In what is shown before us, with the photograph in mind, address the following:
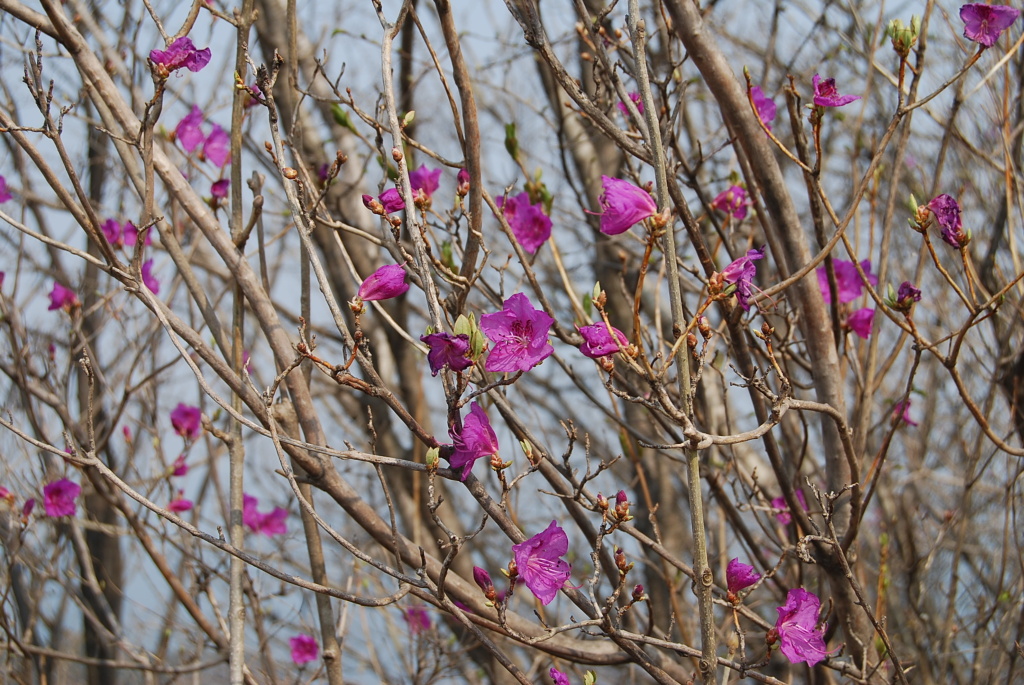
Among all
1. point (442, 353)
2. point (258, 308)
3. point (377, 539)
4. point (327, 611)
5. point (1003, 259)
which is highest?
point (1003, 259)

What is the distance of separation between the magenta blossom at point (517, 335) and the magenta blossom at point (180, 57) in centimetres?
83

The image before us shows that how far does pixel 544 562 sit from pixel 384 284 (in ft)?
1.87

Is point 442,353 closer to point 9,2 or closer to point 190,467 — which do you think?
point 9,2

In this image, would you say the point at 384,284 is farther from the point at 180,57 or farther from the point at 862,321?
the point at 862,321

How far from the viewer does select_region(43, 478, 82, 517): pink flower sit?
2732 mm

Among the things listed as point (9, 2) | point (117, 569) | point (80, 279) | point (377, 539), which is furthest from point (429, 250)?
point (117, 569)

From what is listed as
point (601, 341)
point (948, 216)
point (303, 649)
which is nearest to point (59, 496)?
point (303, 649)

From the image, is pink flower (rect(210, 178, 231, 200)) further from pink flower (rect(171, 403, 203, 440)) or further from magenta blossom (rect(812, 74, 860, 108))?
magenta blossom (rect(812, 74, 860, 108))

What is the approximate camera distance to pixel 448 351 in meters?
1.21

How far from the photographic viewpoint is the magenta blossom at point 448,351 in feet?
3.93

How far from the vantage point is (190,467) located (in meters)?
3.36

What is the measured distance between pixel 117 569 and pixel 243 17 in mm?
3320

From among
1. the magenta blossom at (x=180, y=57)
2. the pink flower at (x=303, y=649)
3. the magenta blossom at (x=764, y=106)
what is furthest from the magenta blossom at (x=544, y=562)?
the pink flower at (x=303, y=649)

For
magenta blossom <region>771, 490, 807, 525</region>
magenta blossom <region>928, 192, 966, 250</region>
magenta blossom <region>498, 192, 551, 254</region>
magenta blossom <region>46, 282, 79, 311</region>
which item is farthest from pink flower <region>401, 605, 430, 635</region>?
magenta blossom <region>928, 192, 966, 250</region>
